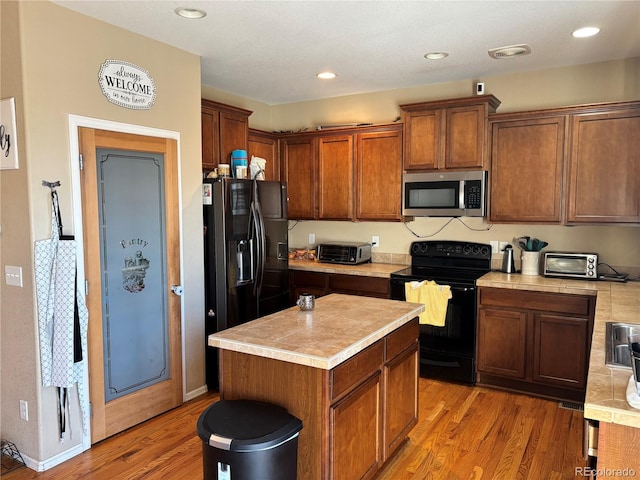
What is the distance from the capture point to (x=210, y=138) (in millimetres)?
4164

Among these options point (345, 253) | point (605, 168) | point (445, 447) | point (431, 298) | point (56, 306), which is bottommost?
point (445, 447)

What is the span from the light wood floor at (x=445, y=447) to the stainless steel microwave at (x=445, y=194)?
1.63 metres

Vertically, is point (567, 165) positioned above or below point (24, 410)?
above

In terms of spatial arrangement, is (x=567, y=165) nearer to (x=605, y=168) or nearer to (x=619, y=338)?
(x=605, y=168)

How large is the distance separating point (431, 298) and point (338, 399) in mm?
2144

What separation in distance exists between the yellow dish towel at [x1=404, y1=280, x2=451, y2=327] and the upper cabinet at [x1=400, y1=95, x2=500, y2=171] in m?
1.09

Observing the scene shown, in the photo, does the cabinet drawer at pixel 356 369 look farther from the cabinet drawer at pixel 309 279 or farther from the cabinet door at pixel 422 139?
the cabinet door at pixel 422 139

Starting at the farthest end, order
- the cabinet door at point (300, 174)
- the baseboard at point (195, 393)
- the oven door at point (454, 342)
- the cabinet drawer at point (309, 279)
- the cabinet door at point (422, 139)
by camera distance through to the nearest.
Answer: the cabinet door at point (300, 174), the cabinet drawer at point (309, 279), the cabinet door at point (422, 139), the oven door at point (454, 342), the baseboard at point (195, 393)

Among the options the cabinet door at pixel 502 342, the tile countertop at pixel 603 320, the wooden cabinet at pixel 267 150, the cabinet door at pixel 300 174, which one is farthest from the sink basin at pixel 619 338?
the wooden cabinet at pixel 267 150

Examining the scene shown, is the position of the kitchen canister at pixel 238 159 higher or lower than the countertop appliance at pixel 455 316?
higher

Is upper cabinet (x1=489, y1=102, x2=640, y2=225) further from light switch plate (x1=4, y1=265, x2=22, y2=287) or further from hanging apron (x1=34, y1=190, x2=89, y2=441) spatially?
light switch plate (x1=4, y1=265, x2=22, y2=287)

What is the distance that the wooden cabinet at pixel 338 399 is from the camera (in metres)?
2.02

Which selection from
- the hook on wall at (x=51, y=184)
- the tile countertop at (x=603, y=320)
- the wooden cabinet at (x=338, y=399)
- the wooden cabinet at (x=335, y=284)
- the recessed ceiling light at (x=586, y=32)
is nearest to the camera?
the tile countertop at (x=603, y=320)

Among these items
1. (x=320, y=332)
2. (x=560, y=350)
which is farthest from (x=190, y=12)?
(x=560, y=350)
